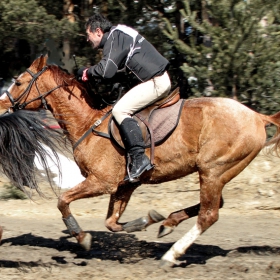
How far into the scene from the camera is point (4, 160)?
5.33 meters

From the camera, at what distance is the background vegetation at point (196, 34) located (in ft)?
32.5

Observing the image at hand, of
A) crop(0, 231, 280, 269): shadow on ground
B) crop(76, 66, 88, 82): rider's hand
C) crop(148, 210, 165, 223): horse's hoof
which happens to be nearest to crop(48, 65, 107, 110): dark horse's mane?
crop(76, 66, 88, 82): rider's hand

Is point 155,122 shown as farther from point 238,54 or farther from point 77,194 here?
point 238,54

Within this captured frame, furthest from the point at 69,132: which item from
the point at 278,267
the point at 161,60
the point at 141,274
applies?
the point at 278,267

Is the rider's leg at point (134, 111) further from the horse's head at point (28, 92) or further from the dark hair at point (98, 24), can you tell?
the horse's head at point (28, 92)

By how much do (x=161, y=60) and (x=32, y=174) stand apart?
1768 mm

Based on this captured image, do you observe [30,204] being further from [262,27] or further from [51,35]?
[262,27]

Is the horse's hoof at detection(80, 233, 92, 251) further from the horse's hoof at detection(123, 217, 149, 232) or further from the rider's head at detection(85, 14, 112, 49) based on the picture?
the rider's head at detection(85, 14, 112, 49)

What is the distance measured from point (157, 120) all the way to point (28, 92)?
148 centimetres

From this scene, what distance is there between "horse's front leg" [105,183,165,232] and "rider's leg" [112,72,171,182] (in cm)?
49

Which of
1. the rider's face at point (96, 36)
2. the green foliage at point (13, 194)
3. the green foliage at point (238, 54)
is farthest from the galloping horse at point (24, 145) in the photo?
the green foliage at point (238, 54)

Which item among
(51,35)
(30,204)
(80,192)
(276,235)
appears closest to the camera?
(80,192)

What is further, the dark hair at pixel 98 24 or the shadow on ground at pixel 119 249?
the shadow on ground at pixel 119 249

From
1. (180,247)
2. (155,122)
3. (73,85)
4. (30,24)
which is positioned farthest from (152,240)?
(30,24)
